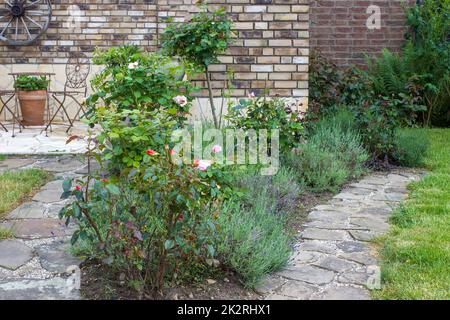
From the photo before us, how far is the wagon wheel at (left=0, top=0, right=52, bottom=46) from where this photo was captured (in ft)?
28.1

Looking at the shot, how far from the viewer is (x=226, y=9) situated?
226 inches

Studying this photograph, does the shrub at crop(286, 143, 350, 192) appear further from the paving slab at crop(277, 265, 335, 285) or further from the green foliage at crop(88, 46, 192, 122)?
the paving slab at crop(277, 265, 335, 285)

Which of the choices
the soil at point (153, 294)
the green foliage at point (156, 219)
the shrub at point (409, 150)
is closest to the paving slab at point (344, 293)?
the soil at point (153, 294)

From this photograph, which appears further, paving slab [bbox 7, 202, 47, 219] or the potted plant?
the potted plant

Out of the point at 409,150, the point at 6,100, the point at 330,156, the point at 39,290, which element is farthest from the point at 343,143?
the point at 6,100

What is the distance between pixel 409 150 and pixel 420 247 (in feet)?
8.52

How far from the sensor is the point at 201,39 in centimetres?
517

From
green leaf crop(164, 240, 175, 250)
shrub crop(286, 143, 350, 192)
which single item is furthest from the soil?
shrub crop(286, 143, 350, 192)

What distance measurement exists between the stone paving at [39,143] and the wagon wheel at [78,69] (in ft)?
3.04

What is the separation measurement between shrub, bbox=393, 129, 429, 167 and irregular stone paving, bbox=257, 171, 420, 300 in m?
0.85

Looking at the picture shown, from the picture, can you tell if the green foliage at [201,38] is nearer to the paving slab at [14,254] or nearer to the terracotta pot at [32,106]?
the paving slab at [14,254]

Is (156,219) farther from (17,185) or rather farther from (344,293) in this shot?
(17,185)

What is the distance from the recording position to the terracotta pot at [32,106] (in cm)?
788

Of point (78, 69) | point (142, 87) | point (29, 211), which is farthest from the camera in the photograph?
point (78, 69)
